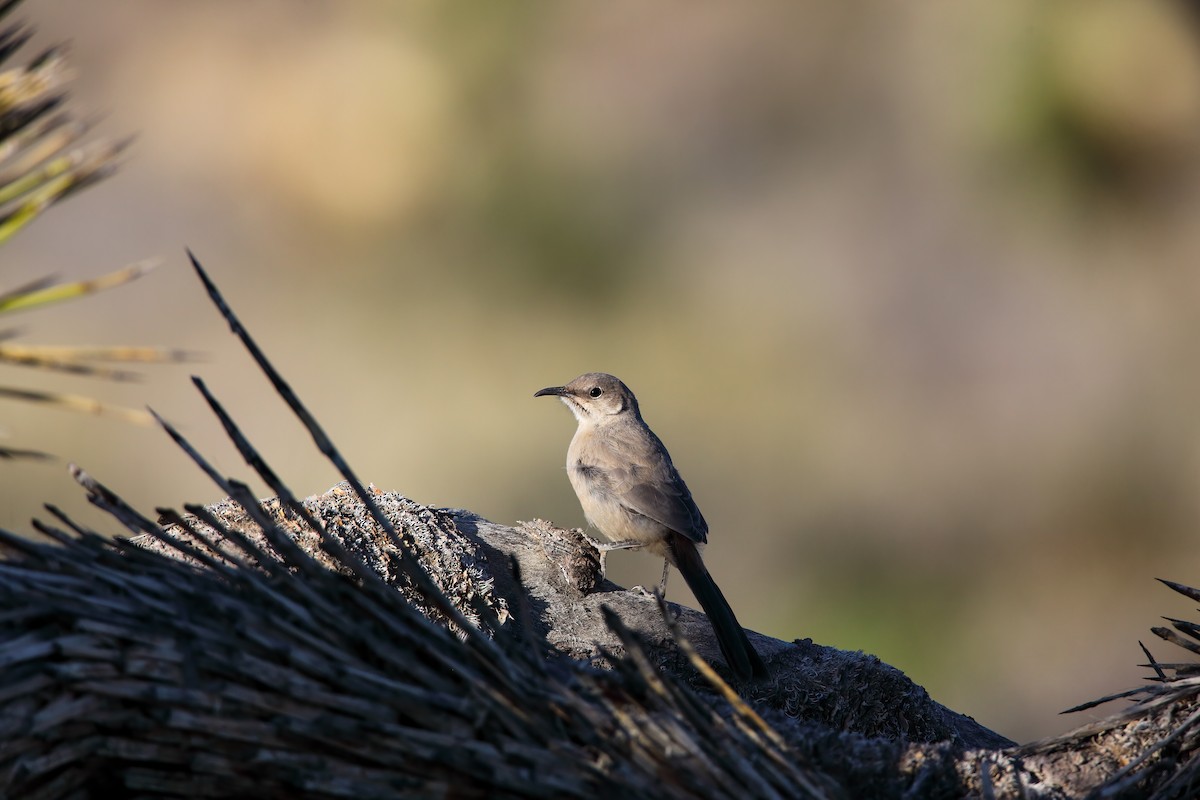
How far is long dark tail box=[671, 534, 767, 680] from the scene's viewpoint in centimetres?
399

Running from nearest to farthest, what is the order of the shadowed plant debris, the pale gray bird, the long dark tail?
the shadowed plant debris, the long dark tail, the pale gray bird

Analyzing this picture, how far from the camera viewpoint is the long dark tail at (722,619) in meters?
3.99

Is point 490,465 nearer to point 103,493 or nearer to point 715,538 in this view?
point 715,538

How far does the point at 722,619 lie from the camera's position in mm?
4449

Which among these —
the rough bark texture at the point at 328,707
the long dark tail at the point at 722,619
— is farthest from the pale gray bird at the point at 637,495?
the rough bark texture at the point at 328,707

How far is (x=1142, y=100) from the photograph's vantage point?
1084 cm

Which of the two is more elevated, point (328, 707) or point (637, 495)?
point (637, 495)

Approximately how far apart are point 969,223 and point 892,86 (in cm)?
151

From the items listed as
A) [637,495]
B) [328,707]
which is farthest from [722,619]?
[328,707]

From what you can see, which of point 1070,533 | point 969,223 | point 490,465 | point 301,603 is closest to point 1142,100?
point 969,223

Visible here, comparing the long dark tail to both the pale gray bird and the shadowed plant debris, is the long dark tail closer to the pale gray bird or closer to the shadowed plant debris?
the pale gray bird

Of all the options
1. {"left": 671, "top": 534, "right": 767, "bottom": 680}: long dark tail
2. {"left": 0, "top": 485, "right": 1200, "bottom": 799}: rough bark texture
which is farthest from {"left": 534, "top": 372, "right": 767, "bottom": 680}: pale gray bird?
{"left": 0, "top": 485, "right": 1200, "bottom": 799}: rough bark texture

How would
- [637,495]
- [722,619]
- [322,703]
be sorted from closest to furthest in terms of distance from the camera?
[322,703]
[722,619]
[637,495]

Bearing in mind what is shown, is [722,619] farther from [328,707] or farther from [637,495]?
[328,707]
